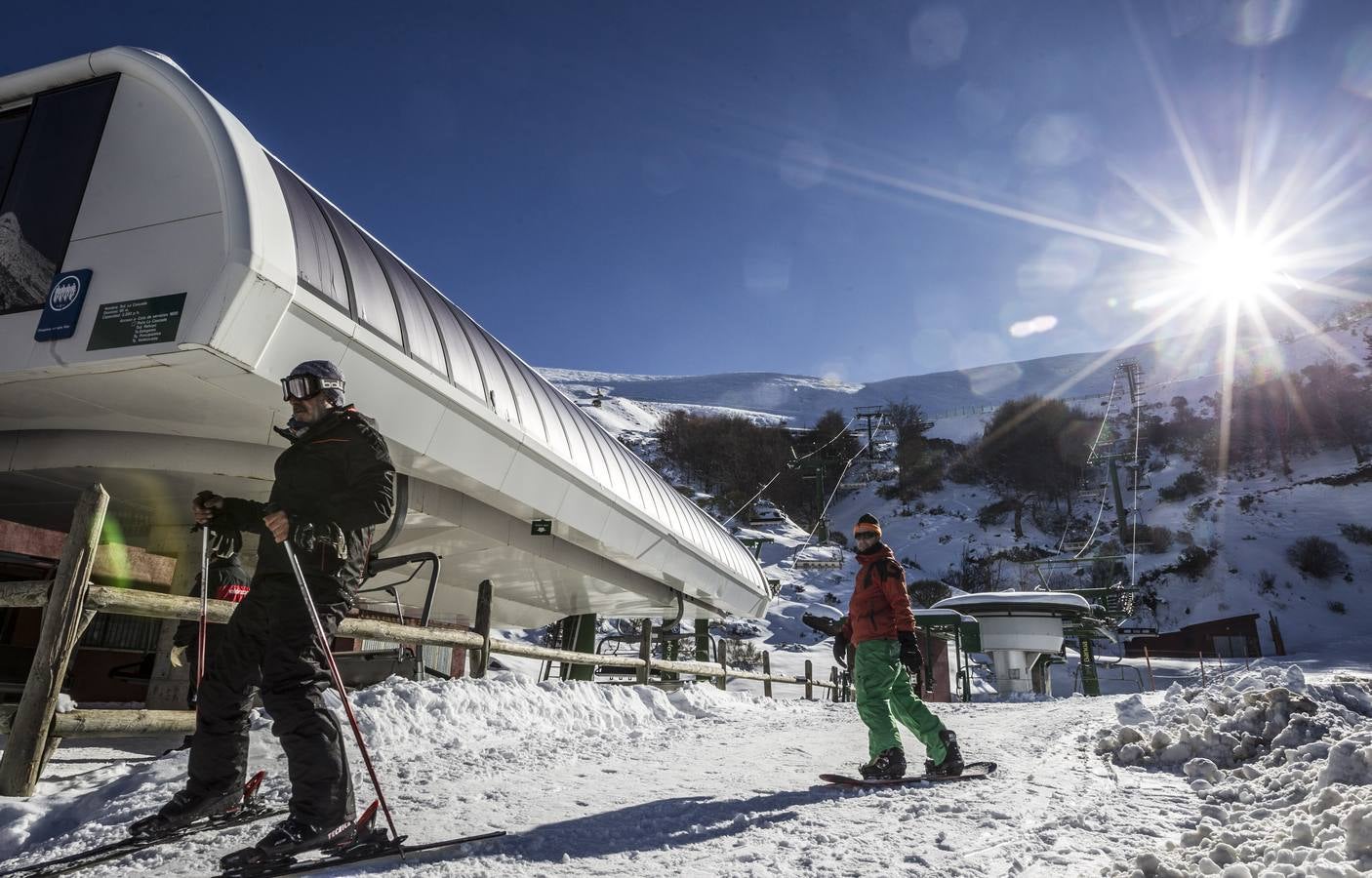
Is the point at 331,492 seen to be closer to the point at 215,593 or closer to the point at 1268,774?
the point at 215,593

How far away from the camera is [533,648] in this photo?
8.40 meters

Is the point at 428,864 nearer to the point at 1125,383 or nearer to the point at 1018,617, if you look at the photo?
the point at 1018,617

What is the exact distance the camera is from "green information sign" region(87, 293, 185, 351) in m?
5.24

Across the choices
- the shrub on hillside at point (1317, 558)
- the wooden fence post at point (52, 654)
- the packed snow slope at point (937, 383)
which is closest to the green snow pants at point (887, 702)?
the wooden fence post at point (52, 654)

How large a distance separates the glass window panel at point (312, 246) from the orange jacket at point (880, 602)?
4558mm

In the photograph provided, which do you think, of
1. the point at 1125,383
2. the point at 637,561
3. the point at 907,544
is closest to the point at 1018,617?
the point at 637,561

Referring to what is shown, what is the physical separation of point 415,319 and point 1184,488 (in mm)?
61956

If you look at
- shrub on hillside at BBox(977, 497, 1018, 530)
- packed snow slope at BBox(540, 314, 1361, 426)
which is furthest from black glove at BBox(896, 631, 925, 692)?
packed snow slope at BBox(540, 314, 1361, 426)

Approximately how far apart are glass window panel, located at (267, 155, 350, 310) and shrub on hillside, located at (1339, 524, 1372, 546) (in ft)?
189

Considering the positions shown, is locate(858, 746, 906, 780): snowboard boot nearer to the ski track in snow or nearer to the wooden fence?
the ski track in snow

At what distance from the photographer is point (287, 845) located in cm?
255

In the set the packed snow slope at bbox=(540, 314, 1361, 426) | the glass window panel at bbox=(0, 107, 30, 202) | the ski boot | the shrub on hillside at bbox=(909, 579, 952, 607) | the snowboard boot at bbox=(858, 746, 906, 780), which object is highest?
the packed snow slope at bbox=(540, 314, 1361, 426)

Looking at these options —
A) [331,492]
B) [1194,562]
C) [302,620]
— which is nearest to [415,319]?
[331,492]

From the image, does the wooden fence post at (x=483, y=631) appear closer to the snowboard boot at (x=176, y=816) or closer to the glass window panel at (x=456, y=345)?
the glass window panel at (x=456, y=345)
